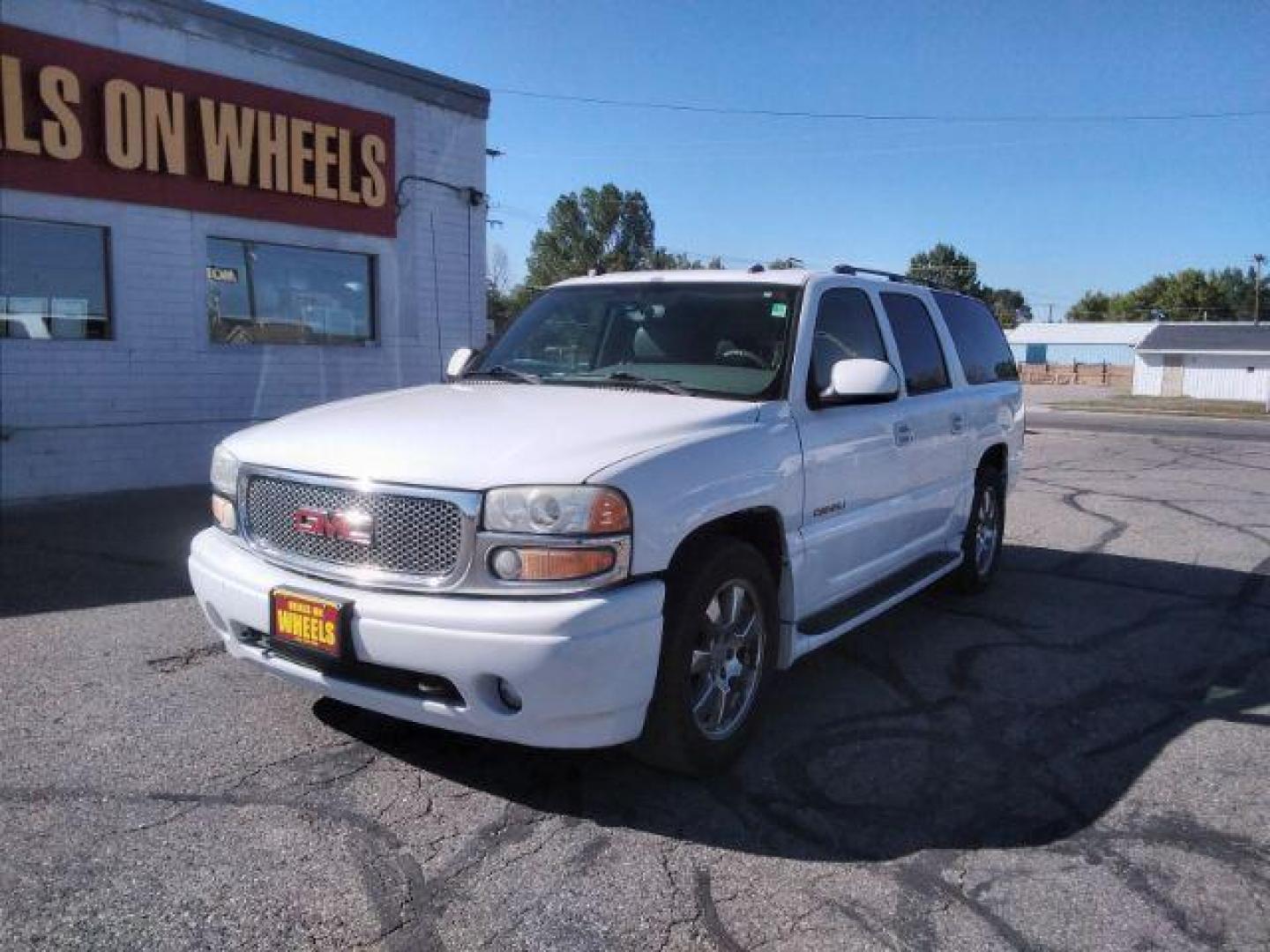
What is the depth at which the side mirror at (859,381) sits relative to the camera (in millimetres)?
4023

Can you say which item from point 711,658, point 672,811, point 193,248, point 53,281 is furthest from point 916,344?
point 53,281

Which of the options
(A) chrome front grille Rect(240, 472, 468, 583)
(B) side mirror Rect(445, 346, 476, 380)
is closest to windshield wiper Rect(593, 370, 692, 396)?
(B) side mirror Rect(445, 346, 476, 380)

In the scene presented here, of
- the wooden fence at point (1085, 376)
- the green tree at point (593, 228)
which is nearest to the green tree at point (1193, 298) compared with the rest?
the wooden fence at point (1085, 376)

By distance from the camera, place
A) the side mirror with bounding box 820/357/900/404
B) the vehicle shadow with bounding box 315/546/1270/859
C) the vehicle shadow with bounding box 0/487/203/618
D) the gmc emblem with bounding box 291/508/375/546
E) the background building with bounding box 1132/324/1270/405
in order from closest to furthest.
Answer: the gmc emblem with bounding box 291/508/375/546, the vehicle shadow with bounding box 315/546/1270/859, the side mirror with bounding box 820/357/900/404, the vehicle shadow with bounding box 0/487/203/618, the background building with bounding box 1132/324/1270/405

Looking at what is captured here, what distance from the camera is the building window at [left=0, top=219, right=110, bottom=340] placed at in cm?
894

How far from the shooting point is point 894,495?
4.86 meters

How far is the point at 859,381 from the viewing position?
4.02m

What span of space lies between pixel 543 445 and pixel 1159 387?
202 feet

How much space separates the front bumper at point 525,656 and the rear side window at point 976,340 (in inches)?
147

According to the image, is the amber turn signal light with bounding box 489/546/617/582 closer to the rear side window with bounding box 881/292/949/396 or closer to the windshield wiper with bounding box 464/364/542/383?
the windshield wiper with bounding box 464/364/542/383

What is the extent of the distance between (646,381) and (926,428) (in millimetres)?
1826

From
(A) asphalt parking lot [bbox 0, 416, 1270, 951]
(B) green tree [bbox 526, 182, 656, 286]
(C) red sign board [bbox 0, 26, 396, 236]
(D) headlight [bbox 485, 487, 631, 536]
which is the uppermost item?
(B) green tree [bbox 526, 182, 656, 286]

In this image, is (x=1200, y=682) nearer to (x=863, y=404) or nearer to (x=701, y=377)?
(x=863, y=404)

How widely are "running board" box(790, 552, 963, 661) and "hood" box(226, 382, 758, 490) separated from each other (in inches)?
37.6
